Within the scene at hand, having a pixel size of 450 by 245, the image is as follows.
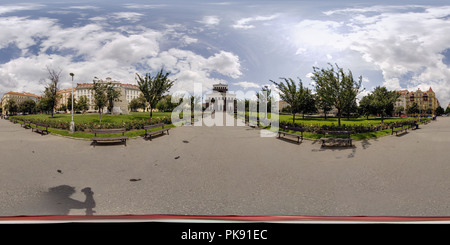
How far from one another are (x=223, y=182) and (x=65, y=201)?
2654 mm

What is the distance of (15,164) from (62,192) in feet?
9.23

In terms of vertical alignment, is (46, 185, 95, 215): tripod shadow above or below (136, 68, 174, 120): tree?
below

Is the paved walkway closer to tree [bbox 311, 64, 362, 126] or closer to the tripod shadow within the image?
the tripod shadow

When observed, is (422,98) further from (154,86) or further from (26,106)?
(26,106)

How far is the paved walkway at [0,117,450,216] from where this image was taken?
2730mm

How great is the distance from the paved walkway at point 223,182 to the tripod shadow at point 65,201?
14 mm

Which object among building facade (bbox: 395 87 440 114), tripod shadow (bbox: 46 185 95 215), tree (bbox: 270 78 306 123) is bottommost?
tripod shadow (bbox: 46 185 95 215)

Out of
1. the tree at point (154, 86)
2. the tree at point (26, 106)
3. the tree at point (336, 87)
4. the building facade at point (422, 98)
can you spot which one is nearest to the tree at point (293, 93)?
the tree at point (336, 87)

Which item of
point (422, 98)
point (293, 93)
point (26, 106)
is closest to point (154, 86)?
point (293, 93)

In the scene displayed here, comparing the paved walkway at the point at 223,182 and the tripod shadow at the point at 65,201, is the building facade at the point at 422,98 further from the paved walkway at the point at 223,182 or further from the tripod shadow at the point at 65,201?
the tripod shadow at the point at 65,201

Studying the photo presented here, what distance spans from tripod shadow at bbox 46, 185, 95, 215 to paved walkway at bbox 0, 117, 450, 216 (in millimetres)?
14

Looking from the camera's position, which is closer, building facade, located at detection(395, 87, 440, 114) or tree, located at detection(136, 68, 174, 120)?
tree, located at detection(136, 68, 174, 120)

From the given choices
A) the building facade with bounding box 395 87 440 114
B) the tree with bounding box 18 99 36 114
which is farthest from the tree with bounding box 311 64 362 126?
the building facade with bounding box 395 87 440 114
